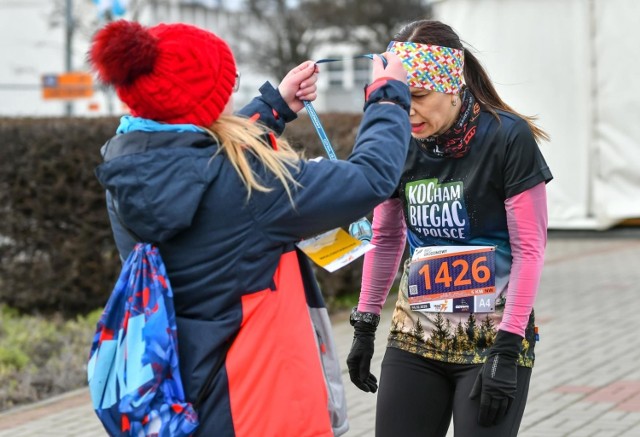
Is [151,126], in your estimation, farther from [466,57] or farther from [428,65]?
[466,57]

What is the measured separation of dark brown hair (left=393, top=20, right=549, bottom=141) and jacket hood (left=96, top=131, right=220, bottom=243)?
972 mm

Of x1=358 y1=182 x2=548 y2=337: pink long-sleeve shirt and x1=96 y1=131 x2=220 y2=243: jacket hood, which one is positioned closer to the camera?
x1=96 y1=131 x2=220 y2=243: jacket hood

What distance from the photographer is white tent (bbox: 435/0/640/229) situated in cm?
605

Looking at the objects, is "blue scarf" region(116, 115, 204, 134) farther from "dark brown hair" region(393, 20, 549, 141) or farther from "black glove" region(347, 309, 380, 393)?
"black glove" region(347, 309, 380, 393)

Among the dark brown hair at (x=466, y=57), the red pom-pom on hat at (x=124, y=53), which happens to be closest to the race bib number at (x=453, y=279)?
the dark brown hair at (x=466, y=57)

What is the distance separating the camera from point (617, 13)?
19.4ft

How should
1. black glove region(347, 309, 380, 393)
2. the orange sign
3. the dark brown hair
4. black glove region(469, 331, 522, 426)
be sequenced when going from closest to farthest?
black glove region(469, 331, 522, 426)
the dark brown hair
black glove region(347, 309, 380, 393)
the orange sign

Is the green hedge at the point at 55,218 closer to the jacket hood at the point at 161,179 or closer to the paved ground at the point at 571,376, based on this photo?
the paved ground at the point at 571,376

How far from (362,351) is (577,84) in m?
3.26

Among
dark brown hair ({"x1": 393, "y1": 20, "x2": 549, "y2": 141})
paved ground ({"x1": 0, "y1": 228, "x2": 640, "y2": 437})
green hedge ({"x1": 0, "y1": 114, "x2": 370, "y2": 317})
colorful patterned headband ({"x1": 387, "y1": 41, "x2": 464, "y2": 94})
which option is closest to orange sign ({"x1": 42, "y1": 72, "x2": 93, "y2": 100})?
paved ground ({"x1": 0, "y1": 228, "x2": 640, "y2": 437})

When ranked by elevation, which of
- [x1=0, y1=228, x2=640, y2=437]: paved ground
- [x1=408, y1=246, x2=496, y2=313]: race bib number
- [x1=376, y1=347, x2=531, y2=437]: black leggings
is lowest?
[x1=0, y1=228, x2=640, y2=437]: paved ground

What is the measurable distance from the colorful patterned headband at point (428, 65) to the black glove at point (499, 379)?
72 centimetres

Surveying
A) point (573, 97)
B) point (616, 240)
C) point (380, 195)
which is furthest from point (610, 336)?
point (616, 240)

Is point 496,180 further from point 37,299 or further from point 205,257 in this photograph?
point 37,299
